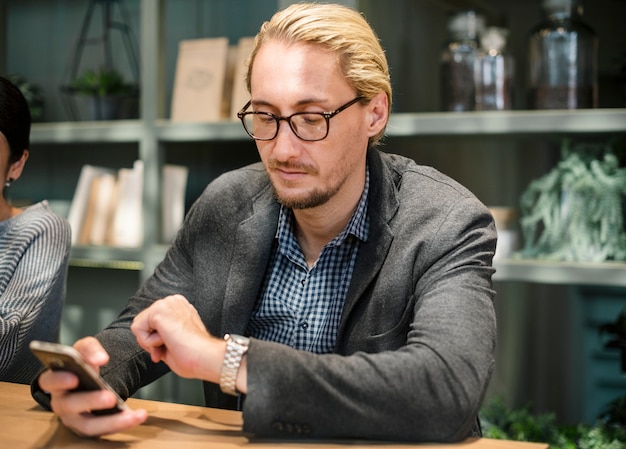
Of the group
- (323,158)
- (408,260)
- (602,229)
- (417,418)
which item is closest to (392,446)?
(417,418)

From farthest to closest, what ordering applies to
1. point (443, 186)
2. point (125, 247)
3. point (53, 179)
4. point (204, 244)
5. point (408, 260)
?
1. point (53, 179)
2. point (125, 247)
3. point (204, 244)
4. point (443, 186)
5. point (408, 260)

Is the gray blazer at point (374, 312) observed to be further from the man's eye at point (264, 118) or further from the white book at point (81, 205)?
the white book at point (81, 205)

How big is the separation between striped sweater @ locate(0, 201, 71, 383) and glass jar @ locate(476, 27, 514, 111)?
1.35m

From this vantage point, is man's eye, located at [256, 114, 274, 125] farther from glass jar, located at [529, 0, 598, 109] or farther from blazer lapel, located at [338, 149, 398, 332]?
glass jar, located at [529, 0, 598, 109]

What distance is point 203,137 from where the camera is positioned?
2846 mm

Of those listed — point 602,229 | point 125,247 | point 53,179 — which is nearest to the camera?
point 602,229

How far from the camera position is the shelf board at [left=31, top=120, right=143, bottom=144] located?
2996 mm

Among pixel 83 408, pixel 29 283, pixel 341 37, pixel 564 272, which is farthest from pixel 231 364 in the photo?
pixel 564 272

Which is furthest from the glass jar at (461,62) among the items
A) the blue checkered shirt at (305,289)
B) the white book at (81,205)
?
the white book at (81,205)

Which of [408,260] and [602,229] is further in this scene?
[602,229]

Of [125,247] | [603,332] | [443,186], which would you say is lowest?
[603,332]

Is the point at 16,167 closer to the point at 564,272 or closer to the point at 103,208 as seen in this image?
the point at 103,208

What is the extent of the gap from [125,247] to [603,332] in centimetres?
169

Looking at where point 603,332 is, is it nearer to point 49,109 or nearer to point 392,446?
point 392,446
